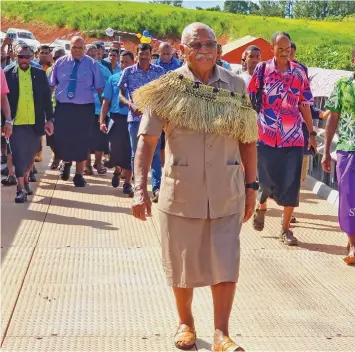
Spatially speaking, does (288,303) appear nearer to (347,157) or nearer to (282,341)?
(282,341)

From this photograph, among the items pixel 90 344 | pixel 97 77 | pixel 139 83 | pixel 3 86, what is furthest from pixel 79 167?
pixel 90 344

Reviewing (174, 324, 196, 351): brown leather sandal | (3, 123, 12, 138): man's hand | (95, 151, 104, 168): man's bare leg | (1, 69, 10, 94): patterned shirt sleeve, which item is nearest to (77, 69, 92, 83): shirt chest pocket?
(1, 69, 10, 94): patterned shirt sleeve

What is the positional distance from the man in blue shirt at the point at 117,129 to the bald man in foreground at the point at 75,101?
19 cm

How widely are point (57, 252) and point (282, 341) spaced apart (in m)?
2.77

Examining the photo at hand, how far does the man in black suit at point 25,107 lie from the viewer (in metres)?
9.95

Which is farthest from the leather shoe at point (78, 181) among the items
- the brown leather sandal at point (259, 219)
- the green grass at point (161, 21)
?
the green grass at point (161, 21)

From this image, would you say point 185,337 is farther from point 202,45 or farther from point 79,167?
point 79,167

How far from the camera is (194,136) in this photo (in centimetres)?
493

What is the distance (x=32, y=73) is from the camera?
32.9 feet

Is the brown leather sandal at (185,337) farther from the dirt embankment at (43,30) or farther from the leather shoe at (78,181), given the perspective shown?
the dirt embankment at (43,30)

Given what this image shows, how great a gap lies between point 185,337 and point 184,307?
178 mm

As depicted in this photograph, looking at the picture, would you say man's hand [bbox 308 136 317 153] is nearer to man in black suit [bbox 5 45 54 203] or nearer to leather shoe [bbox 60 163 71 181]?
man in black suit [bbox 5 45 54 203]

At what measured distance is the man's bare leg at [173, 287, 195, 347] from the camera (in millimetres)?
5121

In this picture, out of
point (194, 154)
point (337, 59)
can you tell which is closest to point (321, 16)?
point (337, 59)
